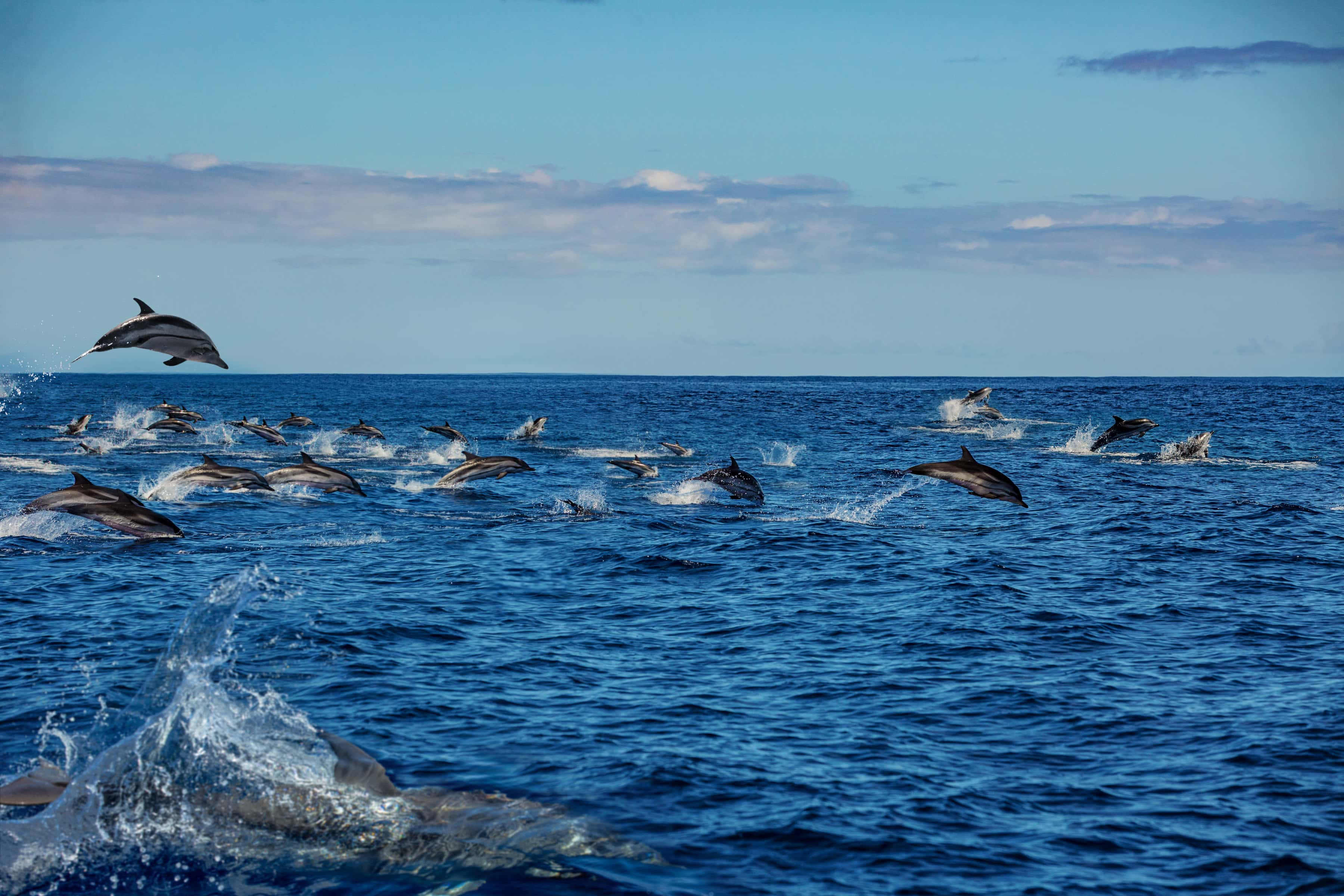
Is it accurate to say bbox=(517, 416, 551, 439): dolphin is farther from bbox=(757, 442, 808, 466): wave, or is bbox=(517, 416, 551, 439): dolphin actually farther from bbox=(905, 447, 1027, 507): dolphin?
bbox=(905, 447, 1027, 507): dolphin

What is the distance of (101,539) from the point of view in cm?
2164

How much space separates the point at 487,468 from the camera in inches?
1121

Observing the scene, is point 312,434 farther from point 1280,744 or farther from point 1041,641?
point 1280,744

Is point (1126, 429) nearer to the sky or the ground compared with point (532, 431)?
nearer to the sky

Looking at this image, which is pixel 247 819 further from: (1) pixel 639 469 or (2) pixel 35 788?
(1) pixel 639 469

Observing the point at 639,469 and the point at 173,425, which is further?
the point at 173,425

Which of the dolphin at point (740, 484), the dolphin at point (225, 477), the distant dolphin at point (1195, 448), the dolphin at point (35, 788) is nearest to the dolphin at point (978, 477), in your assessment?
the dolphin at point (740, 484)

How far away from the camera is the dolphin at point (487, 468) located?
90.7 feet

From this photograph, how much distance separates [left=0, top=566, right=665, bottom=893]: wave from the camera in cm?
805

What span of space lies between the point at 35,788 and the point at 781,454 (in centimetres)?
4178

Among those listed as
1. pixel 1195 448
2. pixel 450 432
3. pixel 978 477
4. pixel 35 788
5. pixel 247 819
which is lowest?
pixel 247 819

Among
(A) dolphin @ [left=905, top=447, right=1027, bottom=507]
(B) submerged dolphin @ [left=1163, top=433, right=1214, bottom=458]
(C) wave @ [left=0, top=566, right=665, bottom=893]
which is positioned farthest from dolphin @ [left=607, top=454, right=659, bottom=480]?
(C) wave @ [left=0, top=566, right=665, bottom=893]

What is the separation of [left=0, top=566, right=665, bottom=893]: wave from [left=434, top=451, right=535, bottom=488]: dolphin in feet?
55.9

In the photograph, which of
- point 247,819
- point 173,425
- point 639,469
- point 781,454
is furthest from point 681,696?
point 173,425
